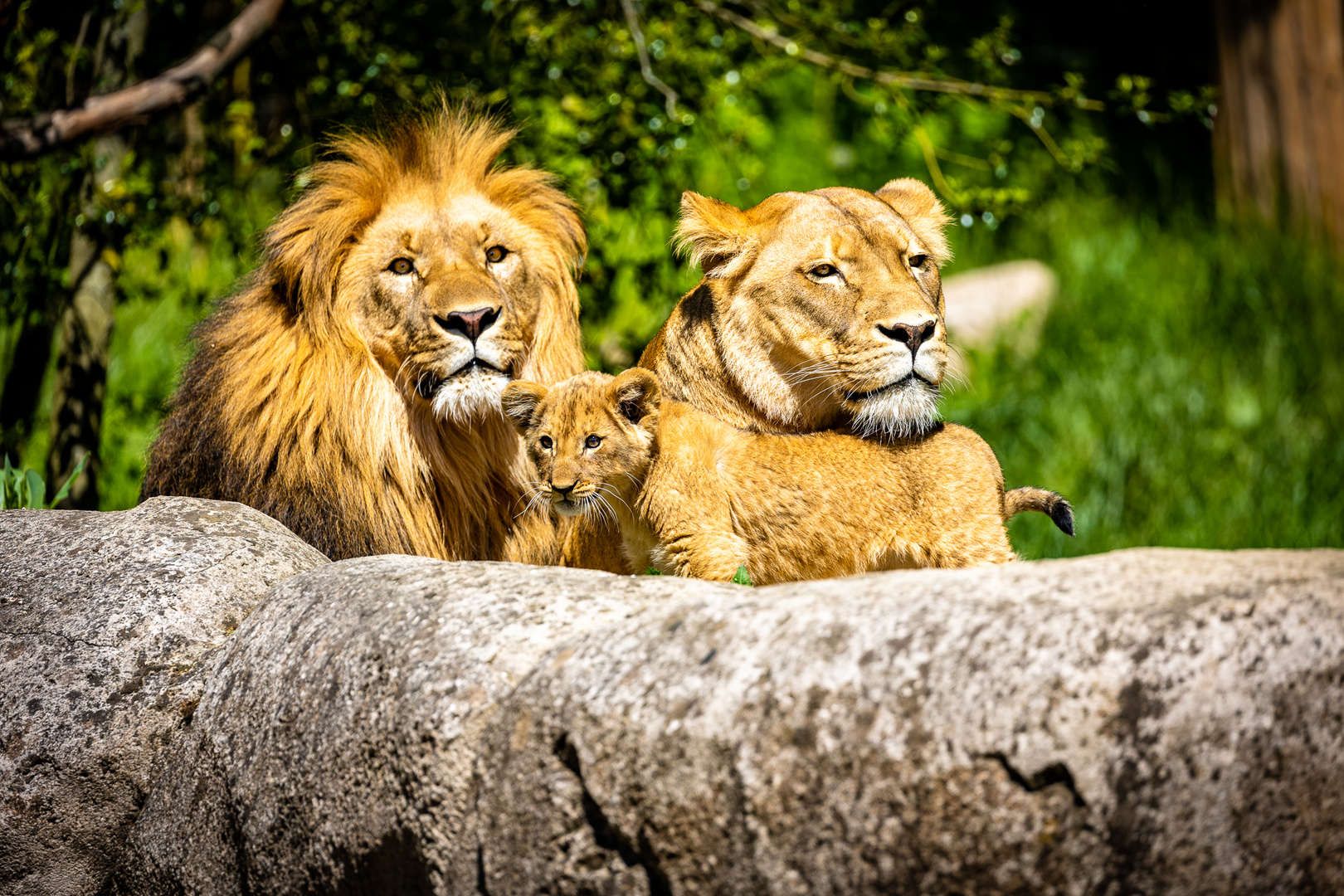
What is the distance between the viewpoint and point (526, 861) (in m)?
2.27

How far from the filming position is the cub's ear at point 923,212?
11.6ft

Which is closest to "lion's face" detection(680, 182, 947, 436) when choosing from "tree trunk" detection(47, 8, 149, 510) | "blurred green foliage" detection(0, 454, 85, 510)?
"blurred green foliage" detection(0, 454, 85, 510)

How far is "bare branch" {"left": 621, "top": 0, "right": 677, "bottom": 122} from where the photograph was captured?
4.93m

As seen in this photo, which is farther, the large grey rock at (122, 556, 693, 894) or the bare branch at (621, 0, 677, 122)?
the bare branch at (621, 0, 677, 122)

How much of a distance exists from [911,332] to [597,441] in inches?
31.1

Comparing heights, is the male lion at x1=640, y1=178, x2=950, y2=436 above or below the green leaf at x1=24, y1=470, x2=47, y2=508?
above

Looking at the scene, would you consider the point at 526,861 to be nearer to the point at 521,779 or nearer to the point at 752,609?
the point at 521,779

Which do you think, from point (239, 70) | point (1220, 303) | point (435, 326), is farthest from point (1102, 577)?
point (1220, 303)

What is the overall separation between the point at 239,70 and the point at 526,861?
578 cm

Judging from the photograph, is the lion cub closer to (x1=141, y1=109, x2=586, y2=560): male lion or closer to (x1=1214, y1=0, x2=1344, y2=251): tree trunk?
(x1=141, y1=109, x2=586, y2=560): male lion

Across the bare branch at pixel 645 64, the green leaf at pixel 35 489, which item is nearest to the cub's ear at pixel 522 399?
the green leaf at pixel 35 489

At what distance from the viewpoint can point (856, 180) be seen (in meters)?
11.6

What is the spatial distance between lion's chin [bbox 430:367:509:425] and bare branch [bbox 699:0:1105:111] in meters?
2.25

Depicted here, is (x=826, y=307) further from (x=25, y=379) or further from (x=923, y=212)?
(x=25, y=379)
